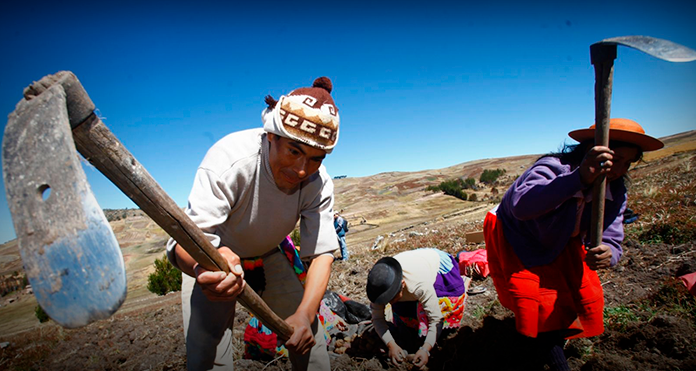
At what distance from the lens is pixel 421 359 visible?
8.86 ft

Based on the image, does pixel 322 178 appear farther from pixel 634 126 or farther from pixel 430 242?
pixel 430 242

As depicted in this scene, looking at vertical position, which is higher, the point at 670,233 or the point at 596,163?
the point at 596,163

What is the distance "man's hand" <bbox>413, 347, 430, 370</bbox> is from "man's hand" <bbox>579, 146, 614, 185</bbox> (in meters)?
1.93

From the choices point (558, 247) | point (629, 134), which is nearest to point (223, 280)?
point (558, 247)

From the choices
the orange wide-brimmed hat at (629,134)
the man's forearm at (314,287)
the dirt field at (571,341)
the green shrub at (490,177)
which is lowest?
the green shrub at (490,177)

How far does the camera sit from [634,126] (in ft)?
6.28

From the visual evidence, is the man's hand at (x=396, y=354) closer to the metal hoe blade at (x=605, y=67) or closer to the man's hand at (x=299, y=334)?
the man's hand at (x=299, y=334)

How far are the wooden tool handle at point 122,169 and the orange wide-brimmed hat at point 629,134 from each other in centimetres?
227

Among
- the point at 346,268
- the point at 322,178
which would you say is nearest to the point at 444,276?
the point at 322,178

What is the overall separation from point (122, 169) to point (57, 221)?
33cm

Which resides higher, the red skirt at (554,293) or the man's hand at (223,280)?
the man's hand at (223,280)

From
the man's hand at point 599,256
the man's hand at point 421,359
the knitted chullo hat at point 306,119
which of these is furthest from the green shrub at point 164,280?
the man's hand at point 599,256

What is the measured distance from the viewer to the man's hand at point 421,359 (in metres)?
2.68

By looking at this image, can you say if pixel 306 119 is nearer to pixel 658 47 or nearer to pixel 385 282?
pixel 658 47
